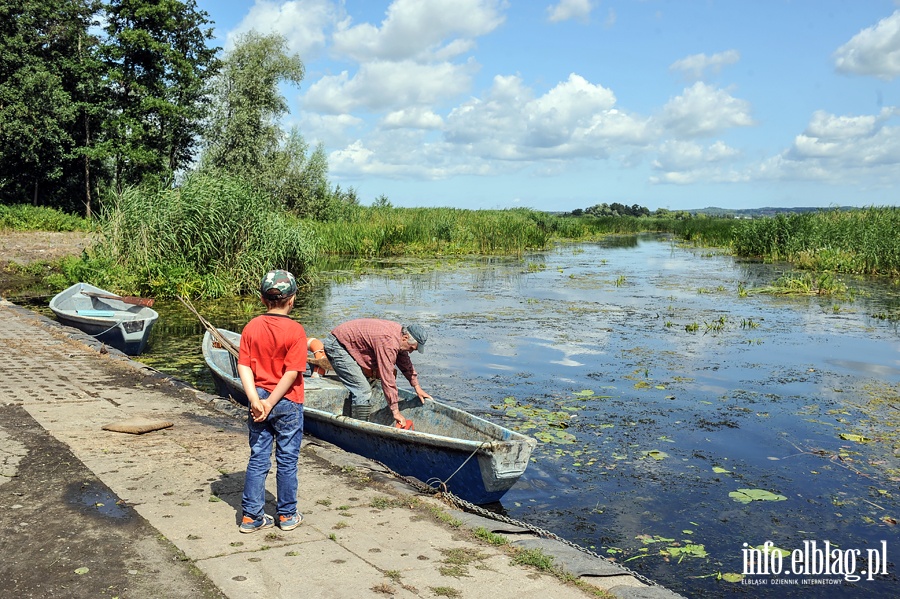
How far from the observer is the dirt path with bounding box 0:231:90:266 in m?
26.2

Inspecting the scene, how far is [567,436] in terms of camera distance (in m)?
8.73

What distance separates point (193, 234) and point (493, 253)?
20683mm

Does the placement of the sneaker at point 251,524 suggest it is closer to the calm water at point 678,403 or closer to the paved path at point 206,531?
the paved path at point 206,531

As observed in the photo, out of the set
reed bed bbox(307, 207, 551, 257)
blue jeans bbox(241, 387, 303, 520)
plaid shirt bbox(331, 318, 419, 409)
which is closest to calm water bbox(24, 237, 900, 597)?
plaid shirt bbox(331, 318, 419, 409)

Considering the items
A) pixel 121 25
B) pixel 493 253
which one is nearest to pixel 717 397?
pixel 493 253

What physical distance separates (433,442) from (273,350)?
1.99 metres

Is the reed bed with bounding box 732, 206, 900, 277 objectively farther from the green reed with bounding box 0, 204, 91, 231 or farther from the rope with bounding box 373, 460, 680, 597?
the green reed with bounding box 0, 204, 91, 231

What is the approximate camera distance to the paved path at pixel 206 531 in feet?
13.7

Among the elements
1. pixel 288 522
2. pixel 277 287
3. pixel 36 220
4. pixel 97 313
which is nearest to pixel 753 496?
pixel 288 522

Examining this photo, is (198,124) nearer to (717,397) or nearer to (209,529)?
(717,397)

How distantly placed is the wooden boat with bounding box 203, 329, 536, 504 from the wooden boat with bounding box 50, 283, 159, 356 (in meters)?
4.76

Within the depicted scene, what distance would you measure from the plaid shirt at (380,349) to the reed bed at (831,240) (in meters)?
22.6

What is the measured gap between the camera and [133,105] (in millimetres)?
41688

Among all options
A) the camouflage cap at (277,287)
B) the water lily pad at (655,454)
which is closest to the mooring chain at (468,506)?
the camouflage cap at (277,287)
